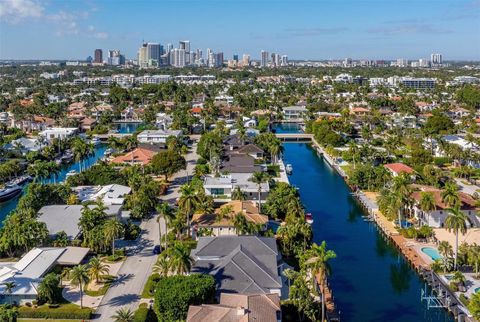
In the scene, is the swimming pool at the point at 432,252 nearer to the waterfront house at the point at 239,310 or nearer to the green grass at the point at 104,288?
the waterfront house at the point at 239,310

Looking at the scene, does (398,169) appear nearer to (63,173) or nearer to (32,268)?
(32,268)

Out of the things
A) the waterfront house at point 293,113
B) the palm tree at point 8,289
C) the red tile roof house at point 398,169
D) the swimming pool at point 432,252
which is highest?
the waterfront house at point 293,113

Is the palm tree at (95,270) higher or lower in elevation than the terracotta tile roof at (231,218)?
lower

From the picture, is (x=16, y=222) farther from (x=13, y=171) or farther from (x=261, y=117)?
(x=261, y=117)

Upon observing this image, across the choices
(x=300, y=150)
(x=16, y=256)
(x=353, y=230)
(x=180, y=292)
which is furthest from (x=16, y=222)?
(x=300, y=150)

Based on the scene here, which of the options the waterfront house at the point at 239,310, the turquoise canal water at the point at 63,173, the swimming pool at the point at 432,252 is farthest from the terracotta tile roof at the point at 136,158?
the waterfront house at the point at 239,310

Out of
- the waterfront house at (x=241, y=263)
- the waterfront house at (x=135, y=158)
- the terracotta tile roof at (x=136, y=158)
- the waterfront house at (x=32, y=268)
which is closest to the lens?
the waterfront house at (x=241, y=263)
